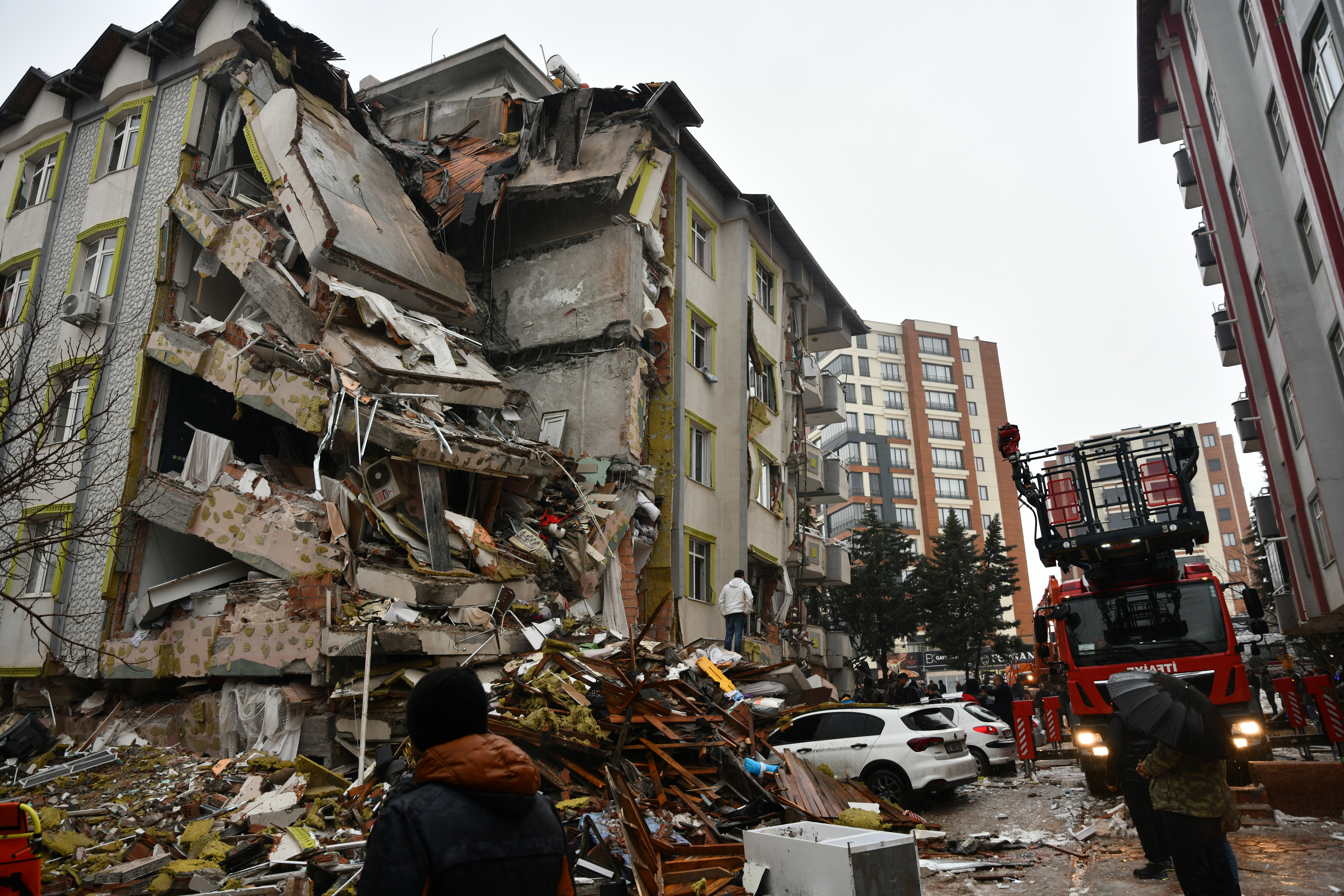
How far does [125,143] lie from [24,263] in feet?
11.9

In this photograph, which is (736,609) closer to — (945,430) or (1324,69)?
(1324,69)

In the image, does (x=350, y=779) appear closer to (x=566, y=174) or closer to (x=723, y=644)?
(x=723, y=644)

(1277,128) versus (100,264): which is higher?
(1277,128)

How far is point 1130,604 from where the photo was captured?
10.8 metres

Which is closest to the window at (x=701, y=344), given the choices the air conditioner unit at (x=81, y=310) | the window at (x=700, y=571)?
the window at (x=700, y=571)

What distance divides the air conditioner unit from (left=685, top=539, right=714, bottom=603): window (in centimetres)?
1241

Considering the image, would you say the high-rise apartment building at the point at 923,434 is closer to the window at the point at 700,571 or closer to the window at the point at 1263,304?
the window at the point at 1263,304

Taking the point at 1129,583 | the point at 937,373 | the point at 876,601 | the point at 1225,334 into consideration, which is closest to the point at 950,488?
the point at 937,373

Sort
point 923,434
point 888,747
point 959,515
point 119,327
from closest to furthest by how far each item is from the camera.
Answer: point 888,747 < point 119,327 < point 959,515 < point 923,434

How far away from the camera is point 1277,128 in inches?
635

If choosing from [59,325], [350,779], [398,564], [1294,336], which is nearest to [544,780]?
[350,779]

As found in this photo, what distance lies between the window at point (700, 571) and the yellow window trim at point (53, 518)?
11398 mm

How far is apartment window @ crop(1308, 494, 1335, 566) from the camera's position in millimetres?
16953

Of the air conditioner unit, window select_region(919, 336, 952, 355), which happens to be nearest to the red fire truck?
the air conditioner unit
